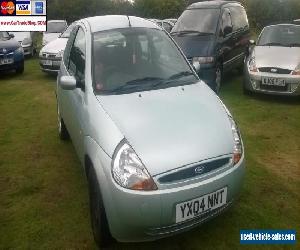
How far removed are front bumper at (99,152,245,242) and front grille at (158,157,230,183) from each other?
6 cm

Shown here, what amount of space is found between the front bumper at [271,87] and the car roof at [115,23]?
12.4 ft

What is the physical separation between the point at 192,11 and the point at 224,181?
7.13m

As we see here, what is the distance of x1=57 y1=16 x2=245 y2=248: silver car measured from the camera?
2865mm

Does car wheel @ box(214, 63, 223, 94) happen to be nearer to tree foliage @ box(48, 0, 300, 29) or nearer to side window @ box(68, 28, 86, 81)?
side window @ box(68, 28, 86, 81)

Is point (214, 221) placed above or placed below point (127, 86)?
below

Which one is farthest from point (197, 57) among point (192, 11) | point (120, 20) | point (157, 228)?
point (157, 228)

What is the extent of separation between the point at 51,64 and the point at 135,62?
284 inches

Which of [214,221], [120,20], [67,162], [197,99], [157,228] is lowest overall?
[67,162]

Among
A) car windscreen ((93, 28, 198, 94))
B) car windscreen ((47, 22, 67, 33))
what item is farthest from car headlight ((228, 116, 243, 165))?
car windscreen ((47, 22, 67, 33))

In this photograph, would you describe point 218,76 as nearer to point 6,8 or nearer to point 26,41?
point 26,41

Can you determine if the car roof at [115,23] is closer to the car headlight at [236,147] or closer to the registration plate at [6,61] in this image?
the car headlight at [236,147]

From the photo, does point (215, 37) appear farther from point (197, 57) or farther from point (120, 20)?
point (120, 20)

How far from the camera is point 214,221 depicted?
12.1 ft

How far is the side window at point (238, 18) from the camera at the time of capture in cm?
945
